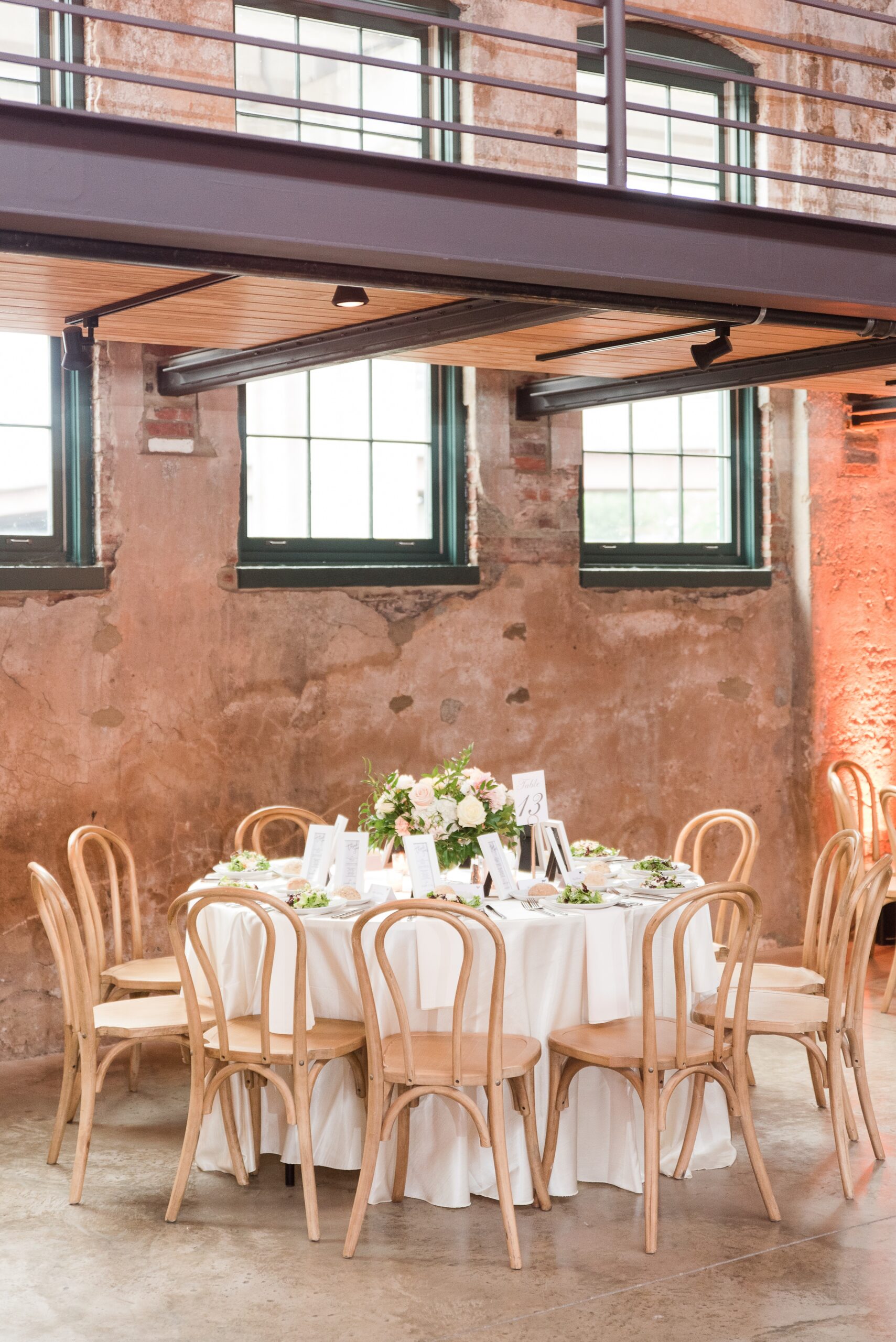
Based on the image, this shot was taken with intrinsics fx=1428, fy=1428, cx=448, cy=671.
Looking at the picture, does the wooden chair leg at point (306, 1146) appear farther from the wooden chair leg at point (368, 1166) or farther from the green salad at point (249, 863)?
the green salad at point (249, 863)

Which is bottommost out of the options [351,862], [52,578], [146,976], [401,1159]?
[401,1159]

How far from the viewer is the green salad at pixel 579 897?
4.12 metres

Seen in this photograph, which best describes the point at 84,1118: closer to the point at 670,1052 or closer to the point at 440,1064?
the point at 440,1064

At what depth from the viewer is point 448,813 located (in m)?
4.29

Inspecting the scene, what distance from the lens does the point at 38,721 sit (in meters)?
5.41

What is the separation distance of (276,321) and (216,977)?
2.01m

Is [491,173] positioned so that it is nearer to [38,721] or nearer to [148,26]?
[148,26]

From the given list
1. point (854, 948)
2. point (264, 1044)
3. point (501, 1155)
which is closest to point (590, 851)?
point (854, 948)

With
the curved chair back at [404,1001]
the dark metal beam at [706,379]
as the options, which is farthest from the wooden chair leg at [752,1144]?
the dark metal beam at [706,379]

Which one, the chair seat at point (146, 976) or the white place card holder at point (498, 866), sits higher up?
the white place card holder at point (498, 866)

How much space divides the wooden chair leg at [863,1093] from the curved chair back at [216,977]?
64.8 inches

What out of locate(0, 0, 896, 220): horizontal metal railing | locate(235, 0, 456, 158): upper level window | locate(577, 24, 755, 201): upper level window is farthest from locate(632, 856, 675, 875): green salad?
locate(577, 24, 755, 201): upper level window

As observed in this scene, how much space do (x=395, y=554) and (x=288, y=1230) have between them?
321 centimetres

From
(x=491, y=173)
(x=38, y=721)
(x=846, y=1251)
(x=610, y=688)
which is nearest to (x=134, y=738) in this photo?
(x=38, y=721)
